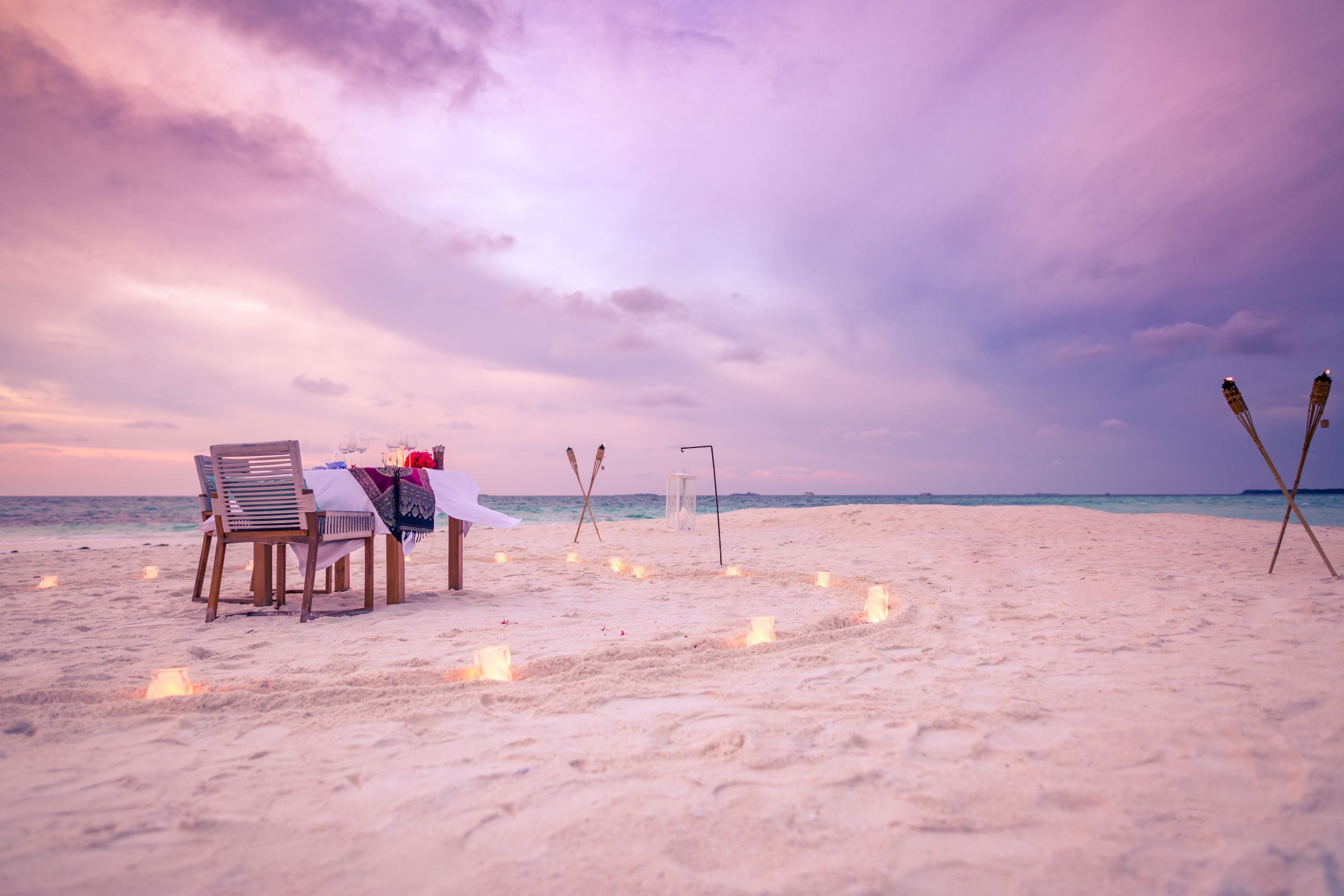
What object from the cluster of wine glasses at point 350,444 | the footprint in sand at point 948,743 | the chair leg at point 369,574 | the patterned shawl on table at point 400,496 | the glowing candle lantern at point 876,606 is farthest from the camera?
the cluster of wine glasses at point 350,444

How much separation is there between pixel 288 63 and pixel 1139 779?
34.2ft

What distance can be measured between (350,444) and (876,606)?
4753 millimetres

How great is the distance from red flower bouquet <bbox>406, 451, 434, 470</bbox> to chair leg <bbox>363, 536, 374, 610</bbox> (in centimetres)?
75

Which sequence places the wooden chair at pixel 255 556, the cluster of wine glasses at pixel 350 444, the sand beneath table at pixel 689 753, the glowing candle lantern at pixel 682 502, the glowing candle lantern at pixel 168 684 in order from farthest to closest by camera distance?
1. the glowing candle lantern at pixel 682 502
2. the cluster of wine glasses at pixel 350 444
3. the wooden chair at pixel 255 556
4. the glowing candle lantern at pixel 168 684
5. the sand beneath table at pixel 689 753

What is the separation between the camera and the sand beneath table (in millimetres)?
1229

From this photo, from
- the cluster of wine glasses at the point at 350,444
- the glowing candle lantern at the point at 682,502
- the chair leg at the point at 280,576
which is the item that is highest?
the cluster of wine glasses at the point at 350,444

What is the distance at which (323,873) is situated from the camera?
1202mm

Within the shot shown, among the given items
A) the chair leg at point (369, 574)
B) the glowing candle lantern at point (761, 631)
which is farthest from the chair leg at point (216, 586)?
the glowing candle lantern at point (761, 631)

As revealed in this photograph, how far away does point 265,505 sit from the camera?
397cm

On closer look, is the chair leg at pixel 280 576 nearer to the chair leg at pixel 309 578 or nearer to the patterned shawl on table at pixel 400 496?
the chair leg at pixel 309 578

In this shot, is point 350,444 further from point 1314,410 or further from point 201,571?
point 1314,410

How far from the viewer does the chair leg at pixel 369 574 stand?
4176 millimetres

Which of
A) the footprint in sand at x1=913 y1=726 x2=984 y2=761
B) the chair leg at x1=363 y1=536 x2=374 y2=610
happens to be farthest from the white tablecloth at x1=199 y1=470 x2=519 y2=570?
the footprint in sand at x1=913 y1=726 x2=984 y2=761

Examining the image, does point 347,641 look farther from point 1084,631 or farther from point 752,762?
point 1084,631
